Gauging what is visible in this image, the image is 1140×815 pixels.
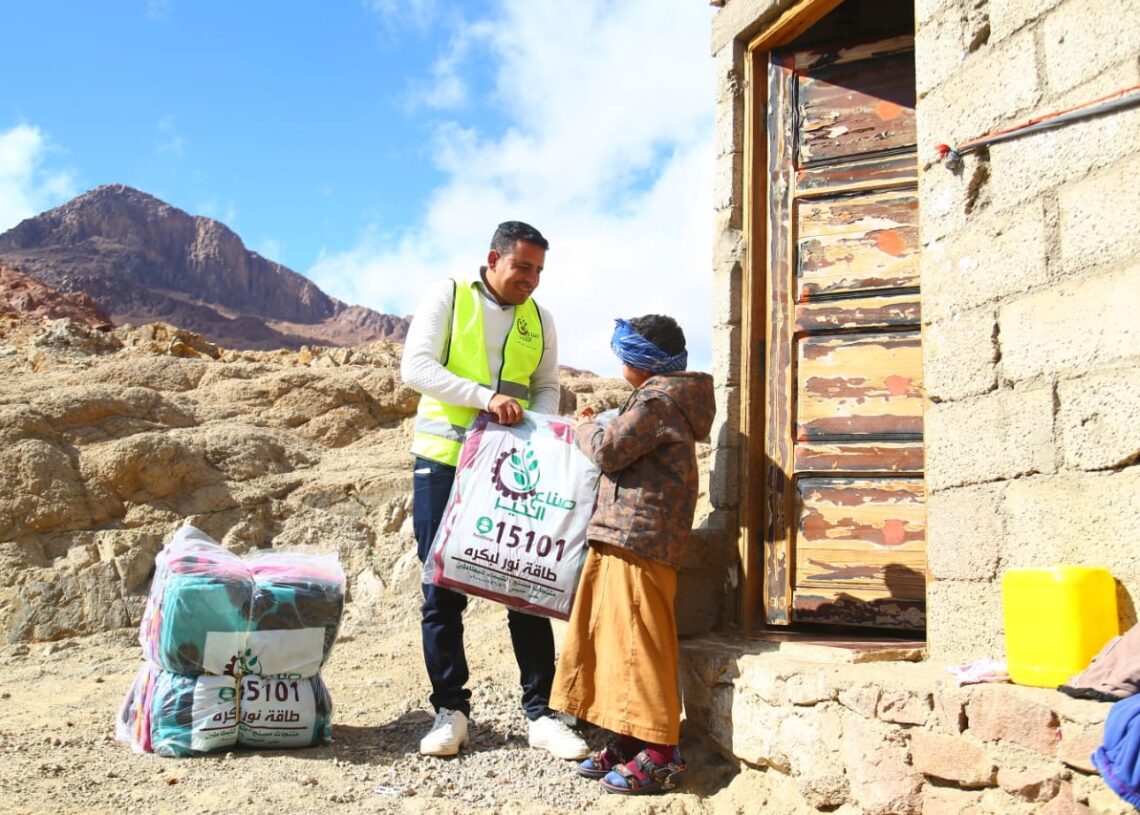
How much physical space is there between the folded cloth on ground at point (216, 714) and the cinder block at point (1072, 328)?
8.64 feet

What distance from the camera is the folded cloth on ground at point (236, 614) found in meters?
3.47

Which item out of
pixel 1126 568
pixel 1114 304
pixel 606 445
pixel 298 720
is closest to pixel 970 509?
pixel 1126 568

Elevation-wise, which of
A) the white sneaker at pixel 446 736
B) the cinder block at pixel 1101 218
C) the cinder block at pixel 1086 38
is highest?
the cinder block at pixel 1086 38

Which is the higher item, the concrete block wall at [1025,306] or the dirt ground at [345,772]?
the concrete block wall at [1025,306]

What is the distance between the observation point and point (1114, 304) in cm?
248

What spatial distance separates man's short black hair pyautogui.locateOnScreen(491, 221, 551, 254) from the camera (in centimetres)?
372

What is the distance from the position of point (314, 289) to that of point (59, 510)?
65832 mm

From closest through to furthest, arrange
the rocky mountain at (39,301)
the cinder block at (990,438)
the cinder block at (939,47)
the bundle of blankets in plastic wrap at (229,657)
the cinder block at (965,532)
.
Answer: the cinder block at (990,438) → the cinder block at (965,532) → the cinder block at (939,47) → the bundle of blankets in plastic wrap at (229,657) → the rocky mountain at (39,301)

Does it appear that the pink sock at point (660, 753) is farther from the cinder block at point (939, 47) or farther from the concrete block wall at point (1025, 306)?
the cinder block at point (939, 47)

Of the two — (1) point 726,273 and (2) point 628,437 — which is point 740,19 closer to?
(1) point 726,273

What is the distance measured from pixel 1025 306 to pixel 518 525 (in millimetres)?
1716

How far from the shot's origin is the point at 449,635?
354 cm

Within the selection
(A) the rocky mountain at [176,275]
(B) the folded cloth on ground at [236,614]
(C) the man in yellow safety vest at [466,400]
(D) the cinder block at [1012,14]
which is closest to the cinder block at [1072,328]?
(D) the cinder block at [1012,14]

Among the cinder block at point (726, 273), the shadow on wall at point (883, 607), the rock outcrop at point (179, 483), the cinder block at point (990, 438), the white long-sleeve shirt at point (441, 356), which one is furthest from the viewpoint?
the rock outcrop at point (179, 483)
